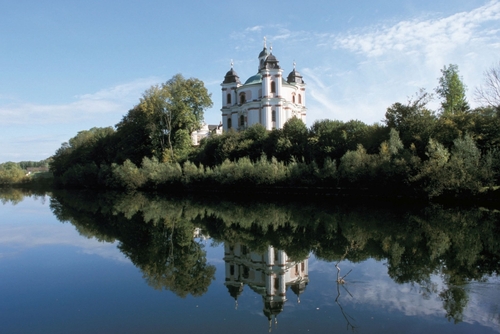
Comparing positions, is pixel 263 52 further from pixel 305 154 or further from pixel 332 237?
pixel 332 237

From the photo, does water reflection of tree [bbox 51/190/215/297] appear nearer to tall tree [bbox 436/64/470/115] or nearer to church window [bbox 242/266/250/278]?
church window [bbox 242/266/250/278]

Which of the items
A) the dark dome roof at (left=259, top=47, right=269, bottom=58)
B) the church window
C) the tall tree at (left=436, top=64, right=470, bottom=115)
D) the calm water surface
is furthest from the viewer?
the dark dome roof at (left=259, top=47, right=269, bottom=58)

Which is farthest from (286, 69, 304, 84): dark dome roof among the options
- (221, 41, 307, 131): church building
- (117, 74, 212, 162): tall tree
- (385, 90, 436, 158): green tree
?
(385, 90, 436, 158): green tree

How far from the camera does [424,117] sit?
32.2 m

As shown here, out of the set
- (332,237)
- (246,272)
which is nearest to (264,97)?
(332,237)

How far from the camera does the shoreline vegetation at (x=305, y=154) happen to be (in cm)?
2683

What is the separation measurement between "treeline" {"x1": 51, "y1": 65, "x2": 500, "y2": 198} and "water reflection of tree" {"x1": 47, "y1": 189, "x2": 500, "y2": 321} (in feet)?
13.3

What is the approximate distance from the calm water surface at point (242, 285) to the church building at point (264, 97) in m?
36.9

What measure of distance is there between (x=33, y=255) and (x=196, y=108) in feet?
124

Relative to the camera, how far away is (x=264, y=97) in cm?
5562

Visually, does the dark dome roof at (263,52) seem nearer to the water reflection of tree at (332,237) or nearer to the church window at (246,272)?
the water reflection of tree at (332,237)

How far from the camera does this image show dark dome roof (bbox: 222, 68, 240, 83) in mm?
63941

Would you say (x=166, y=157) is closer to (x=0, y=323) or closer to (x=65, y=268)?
(x=65, y=268)

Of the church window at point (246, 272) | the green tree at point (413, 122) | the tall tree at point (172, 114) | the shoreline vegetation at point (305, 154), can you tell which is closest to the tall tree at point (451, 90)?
the shoreline vegetation at point (305, 154)
